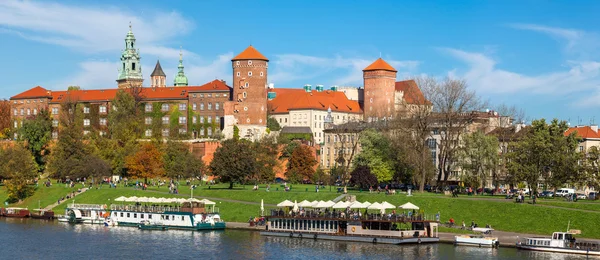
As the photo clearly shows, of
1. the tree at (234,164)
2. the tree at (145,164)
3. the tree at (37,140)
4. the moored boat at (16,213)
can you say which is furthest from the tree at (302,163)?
the moored boat at (16,213)

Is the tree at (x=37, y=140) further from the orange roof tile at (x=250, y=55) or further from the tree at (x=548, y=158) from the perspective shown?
the tree at (x=548, y=158)

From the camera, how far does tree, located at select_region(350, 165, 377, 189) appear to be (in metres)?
98.3

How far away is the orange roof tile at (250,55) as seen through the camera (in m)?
152

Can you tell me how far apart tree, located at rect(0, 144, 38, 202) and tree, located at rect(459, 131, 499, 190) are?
171 ft

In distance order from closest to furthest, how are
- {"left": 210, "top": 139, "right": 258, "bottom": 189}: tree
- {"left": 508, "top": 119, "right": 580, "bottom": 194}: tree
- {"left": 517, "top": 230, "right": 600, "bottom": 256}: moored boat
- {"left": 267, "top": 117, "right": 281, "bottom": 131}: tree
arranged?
{"left": 517, "top": 230, "right": 600, "bottom": 256}: moored boat, {"left": 508, "top": 119, "right": 580, "bottom": 194}: tree, {"left": 210, "top": 139, "right": 258, "bottom": 189}: tree, {"left": 267, "top": 117, "right": 281, "bottom": 131}: tree

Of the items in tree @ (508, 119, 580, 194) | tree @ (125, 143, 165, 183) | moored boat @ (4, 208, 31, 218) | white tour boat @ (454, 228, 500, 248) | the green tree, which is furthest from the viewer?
tree @ (125, 143, 165, 183)

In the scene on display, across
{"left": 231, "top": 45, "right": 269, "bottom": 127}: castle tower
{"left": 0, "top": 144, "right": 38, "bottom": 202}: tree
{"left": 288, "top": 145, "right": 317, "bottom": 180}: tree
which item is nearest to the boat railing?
{"left": 0, "top": 144, "right": 38, "bottom": 202}: tree

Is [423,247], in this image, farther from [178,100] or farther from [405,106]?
[178,100]

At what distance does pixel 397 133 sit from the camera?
358 ft

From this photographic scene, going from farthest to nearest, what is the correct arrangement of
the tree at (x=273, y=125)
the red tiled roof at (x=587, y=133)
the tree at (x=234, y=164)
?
the tree at (x=273, y=125) < the red tiled roof at (x=587, y=133) < the tree at (x=234, y=164)

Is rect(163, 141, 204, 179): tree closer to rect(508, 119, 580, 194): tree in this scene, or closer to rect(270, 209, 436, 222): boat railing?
rect(270, 209, 436, 222): boat railing

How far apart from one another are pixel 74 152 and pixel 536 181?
224ft

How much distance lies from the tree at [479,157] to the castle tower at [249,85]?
62137 mm

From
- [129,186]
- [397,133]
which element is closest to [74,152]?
[129,186]
